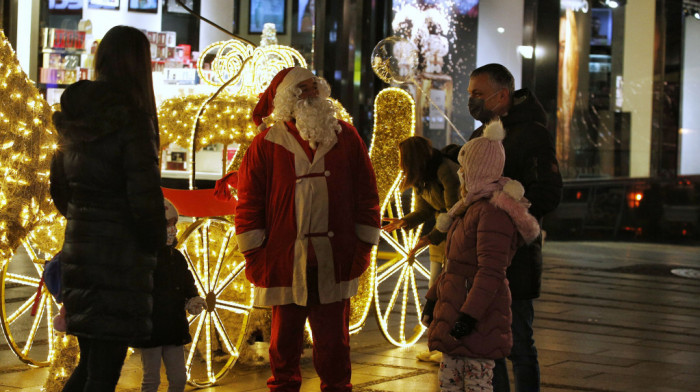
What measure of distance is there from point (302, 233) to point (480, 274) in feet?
3.27

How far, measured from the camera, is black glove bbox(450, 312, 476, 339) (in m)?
4.11

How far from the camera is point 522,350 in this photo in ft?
15.4

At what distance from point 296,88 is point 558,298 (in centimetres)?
611

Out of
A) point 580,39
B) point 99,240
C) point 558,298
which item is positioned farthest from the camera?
point 580,39

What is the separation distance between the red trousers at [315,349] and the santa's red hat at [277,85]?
3.28ft

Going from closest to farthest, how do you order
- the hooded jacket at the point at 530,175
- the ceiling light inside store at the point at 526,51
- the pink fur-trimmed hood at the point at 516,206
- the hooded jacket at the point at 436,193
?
the pink fur-trimmed hood at the point at 516,206
the hooded jacket at the point at 530,175
the hooded jacket at the point at 436,193
the ceiling light inside store at the point at 526,51

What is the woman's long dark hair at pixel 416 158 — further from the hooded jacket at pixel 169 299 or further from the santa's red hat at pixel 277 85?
the hooded jacket at pixel 169 299

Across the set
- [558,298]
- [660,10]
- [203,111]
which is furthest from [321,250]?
[660,10]

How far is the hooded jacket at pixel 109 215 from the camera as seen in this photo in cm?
378

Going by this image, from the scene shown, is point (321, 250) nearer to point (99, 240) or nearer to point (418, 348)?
point (99, 240)

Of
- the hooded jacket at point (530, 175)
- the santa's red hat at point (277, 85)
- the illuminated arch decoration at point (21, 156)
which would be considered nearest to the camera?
the hooded jacket at point (530, 175)

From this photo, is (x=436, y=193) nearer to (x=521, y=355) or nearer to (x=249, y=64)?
(x=249, y=64)

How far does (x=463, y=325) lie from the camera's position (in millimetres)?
4105

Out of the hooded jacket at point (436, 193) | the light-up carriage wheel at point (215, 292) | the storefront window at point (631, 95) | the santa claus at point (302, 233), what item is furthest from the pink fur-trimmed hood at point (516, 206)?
the storefront window at point (631, 95)
